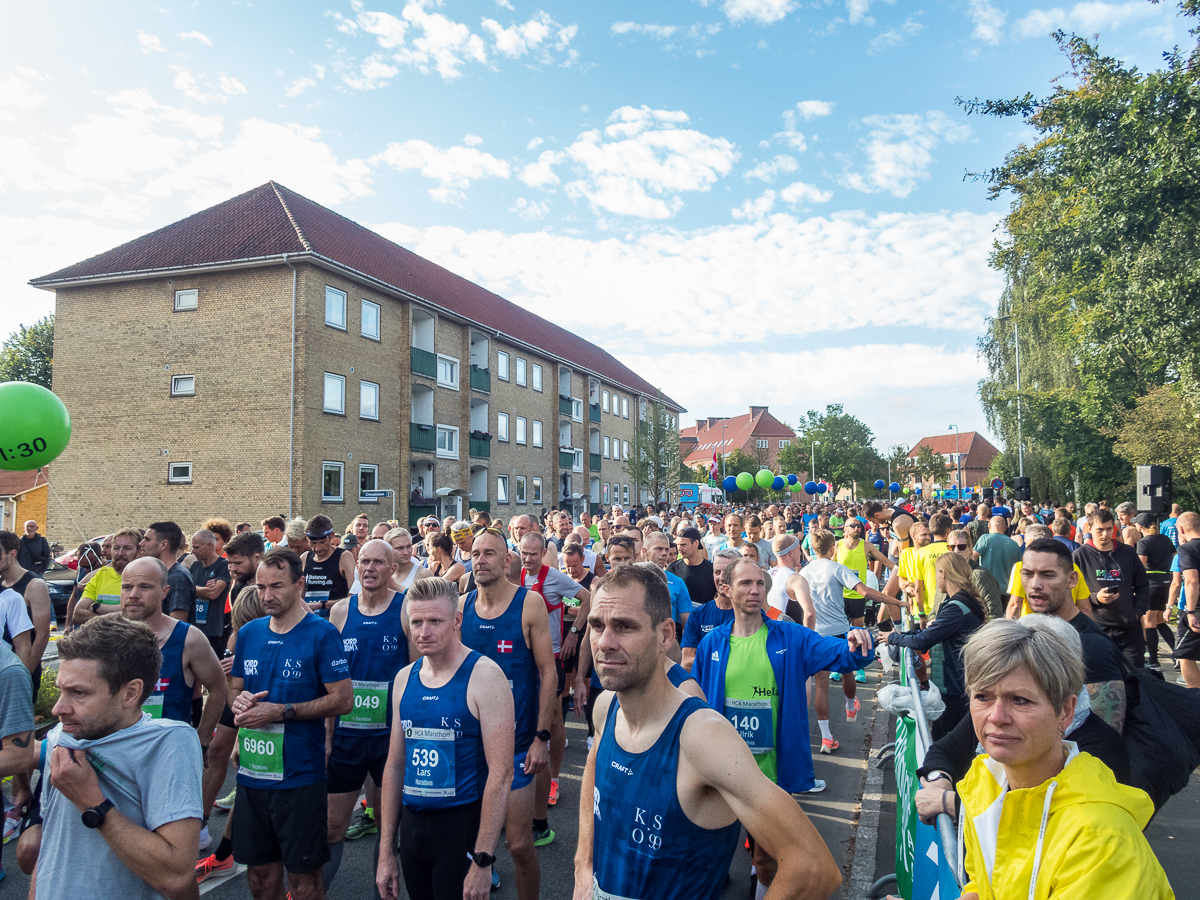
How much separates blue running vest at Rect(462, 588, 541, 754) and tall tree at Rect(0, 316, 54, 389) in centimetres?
4144

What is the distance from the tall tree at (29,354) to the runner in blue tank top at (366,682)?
133 ft

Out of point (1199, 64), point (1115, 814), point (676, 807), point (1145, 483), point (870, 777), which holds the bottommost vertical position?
point (870, 777)

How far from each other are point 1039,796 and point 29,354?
46.3 metres

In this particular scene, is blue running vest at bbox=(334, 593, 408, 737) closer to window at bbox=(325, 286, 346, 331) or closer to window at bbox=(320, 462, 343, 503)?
window at bbox=(320, 462, 343, 503)

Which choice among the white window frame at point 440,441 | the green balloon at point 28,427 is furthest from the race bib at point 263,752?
the white window frame at point 440,441

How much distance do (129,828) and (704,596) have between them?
6139mm

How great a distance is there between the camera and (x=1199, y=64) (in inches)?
605

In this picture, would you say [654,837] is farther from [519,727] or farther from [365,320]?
[365,320]

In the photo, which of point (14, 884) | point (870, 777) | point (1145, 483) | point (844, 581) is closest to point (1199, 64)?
point (1145, 483)

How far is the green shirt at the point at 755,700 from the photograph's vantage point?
13.6ft

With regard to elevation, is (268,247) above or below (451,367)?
above

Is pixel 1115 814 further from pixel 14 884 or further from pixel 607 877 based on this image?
pixel 14 884

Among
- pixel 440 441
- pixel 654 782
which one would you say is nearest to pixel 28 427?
pixel 654 782

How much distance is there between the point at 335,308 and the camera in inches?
975
